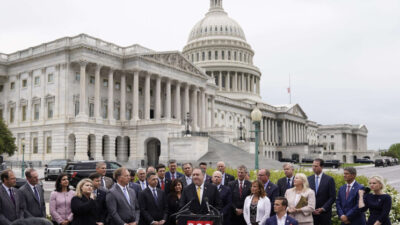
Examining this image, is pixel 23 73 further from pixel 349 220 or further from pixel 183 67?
pixel 349 220

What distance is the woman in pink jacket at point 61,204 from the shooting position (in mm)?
10430

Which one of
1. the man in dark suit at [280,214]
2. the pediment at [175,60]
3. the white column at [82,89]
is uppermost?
the pediment at [175,60]

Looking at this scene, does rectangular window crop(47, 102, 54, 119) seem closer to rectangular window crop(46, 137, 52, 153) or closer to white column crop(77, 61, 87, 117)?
rectangular window crop(46, 137, 52, 153)

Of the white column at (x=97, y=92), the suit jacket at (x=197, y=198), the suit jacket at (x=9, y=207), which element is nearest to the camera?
the suit jacket at (x=9, y=207)

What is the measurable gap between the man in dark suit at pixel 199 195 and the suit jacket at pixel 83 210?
6.93 feet

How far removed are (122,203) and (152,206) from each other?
85 centimetres

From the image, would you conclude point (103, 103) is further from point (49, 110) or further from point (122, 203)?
point (122, 203)

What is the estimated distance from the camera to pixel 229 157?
187ft

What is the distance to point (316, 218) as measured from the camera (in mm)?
11680

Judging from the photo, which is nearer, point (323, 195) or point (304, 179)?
point (304, 179)

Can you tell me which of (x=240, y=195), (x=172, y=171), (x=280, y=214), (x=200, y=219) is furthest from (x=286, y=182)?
(x=172, y=171)

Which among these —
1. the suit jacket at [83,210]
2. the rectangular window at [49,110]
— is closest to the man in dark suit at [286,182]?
the suit jacket at [83,210]

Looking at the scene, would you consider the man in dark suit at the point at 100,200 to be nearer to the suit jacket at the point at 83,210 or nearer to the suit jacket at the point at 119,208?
the suit jacket at the point at 119,208

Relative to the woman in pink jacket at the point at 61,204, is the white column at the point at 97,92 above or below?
above
